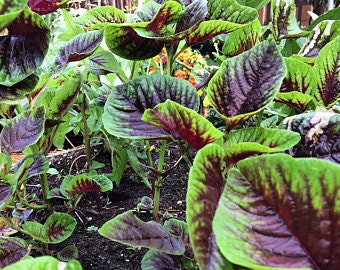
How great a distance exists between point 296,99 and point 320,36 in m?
0.22

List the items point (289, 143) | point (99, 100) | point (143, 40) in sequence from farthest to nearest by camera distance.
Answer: point (99, 100) → point (143, 40) → point (289, 143)

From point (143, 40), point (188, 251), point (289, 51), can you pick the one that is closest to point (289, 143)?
point (188, 251)

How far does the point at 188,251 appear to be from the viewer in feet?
1.68

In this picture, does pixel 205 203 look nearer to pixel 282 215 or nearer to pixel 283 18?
pixel 282 215

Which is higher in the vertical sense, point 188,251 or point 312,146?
point 312,146

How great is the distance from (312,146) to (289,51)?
1.52ft

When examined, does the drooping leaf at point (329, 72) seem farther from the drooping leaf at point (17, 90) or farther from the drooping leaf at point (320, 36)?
the drooping leaf at point (17, 90)

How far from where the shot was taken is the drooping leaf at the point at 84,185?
0.75 meters

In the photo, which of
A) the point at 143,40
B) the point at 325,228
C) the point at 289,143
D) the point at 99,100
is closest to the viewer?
the point at 325,228

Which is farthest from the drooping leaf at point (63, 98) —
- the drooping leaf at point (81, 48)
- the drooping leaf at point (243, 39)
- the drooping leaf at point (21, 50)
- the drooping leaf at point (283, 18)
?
the drooping leaf at point (283, 18)

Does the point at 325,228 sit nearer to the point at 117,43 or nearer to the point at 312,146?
the point at 312,146

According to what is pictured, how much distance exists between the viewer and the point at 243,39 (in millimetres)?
686

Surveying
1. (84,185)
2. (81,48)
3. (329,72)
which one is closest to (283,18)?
(329,72)

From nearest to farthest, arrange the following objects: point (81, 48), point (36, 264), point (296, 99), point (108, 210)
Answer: point (36, 264) < point (296, 99) < point (81, 48) < point (108, 210)
